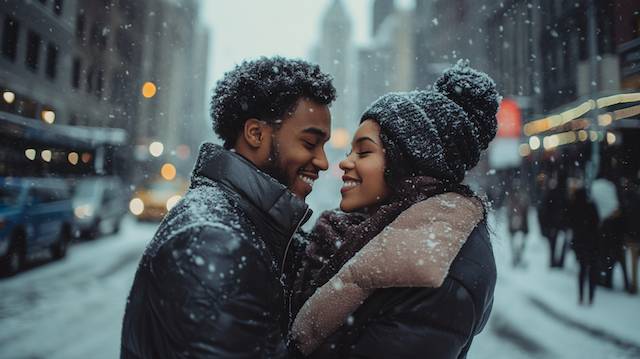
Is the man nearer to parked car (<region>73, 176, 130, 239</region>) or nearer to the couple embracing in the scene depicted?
the couple embracing

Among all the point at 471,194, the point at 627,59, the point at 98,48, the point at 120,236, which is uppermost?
the point at 98,48

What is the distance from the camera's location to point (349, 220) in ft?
7.45

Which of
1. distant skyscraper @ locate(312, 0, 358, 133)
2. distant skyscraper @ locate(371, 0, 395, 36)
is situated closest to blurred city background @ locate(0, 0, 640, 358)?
distant skyscraper @ locate(371, 0, 395, 36)

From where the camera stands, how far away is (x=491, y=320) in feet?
23.3

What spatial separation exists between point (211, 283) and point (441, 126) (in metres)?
1.07

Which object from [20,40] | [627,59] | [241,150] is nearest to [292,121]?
[241,150]

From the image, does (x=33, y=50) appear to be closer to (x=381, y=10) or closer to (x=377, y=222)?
(x=377, y=222)

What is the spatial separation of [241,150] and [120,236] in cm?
1824

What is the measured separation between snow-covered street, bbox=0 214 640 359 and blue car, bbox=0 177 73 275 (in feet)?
1.72

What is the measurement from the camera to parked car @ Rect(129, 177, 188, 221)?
22.0m

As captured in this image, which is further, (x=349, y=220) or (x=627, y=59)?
(x=627, y=59)

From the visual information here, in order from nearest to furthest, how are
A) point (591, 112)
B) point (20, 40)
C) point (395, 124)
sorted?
point (395, 124), point (591, 112), point (20, 40)

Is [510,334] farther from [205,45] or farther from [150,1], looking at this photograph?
[205,45]

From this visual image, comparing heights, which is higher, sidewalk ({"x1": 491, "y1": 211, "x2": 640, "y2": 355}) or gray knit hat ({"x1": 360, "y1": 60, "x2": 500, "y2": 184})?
gray knit hat ({"x1": 360, "y1": 60, "x2": 500, "y2": 184})
